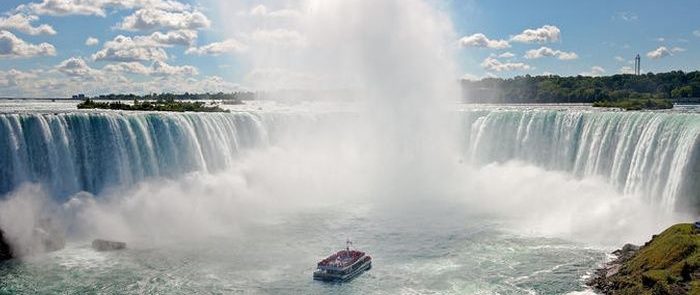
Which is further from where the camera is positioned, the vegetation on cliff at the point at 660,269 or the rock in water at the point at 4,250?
the rock in water at the point at 4,250

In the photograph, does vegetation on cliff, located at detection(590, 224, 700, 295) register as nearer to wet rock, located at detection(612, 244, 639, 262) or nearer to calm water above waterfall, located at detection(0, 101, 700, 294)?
wet rock, located at detection(612, 244, 639, 262)

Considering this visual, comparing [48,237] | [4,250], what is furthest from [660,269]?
[4,250]

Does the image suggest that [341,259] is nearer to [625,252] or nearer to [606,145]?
[625,252]

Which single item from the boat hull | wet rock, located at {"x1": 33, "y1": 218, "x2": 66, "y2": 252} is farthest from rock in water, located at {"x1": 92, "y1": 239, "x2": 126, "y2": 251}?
the boat hull

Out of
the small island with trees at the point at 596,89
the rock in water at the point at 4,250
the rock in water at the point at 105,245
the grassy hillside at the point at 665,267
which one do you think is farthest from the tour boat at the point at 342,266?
the small island with trees at the point at 596,89

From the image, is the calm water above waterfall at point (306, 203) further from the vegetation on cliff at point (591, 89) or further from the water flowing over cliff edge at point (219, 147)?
the vegetation on cliff at point (591, 89)

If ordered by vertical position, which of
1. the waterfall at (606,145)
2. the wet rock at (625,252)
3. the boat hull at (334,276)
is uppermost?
the waterfall at (606,145)
